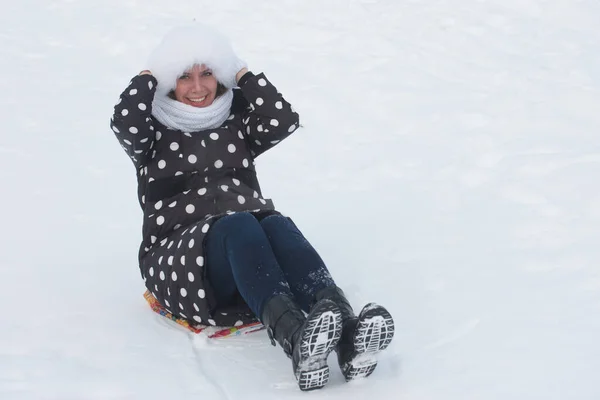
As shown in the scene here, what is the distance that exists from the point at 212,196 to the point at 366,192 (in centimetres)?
131

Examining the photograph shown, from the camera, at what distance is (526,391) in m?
2.24

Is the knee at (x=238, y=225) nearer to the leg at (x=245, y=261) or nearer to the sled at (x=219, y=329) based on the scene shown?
the leg at (x=245, y=261)

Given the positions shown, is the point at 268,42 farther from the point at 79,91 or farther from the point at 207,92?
the point at 207,92

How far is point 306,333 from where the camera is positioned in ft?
7.01

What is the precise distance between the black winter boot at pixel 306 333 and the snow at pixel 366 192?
0.10m

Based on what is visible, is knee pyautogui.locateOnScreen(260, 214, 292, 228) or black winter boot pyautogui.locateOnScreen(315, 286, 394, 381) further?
knee pyautogui.locateOnScreen(260, 214, 292, 228)

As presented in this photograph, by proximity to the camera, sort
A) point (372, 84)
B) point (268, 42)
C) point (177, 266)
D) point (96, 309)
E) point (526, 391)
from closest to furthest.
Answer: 1. point (526, 391)
2. point (177, 266)
3. point (96, 309)
4. point (372, 84)
5. point (268, 42)

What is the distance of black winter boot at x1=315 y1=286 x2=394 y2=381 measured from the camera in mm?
2185

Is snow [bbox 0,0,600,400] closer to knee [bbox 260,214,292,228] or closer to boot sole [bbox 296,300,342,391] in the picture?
boot sole [bbox 296,300,342,391]

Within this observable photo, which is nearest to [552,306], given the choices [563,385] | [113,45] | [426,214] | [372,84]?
[563,385]

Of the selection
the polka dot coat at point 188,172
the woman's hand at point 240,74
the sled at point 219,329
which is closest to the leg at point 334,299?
the polka dot coat at point 188,172

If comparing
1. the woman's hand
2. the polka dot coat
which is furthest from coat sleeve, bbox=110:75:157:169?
→ the woman's hand

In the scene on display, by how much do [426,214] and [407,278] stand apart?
64 centimetres

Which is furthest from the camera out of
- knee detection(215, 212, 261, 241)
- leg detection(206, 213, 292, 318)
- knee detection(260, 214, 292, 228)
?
knee detection(260, 214, 292, 228)
